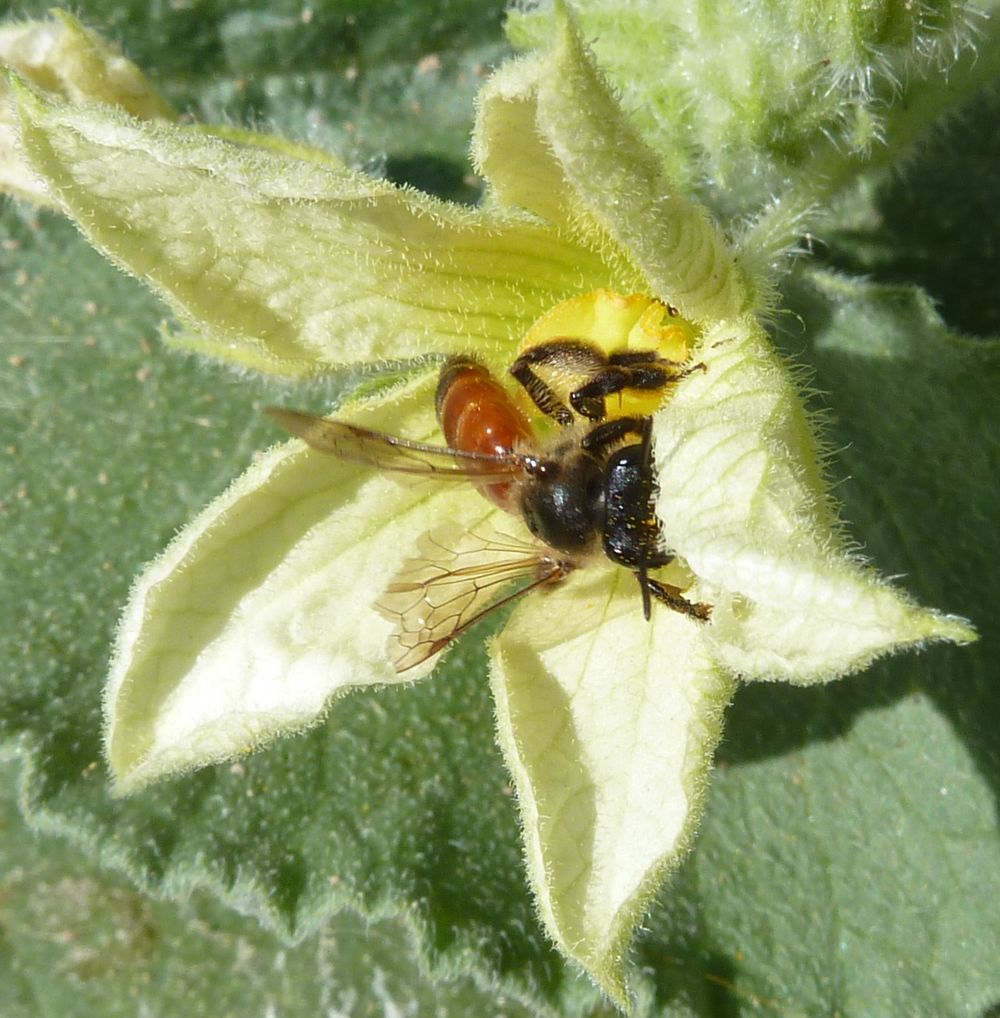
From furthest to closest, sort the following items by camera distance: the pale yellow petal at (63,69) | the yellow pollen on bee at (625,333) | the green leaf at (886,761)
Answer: the green leaf at (886,761) < the pale yellow petal at (63,69) < the yellow pollen on bee at (625,333)

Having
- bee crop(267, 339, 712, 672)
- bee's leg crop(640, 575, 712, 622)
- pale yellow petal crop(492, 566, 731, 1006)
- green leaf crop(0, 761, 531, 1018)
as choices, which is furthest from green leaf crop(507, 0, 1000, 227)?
green leaf crop(0, 761, 531, 1018)

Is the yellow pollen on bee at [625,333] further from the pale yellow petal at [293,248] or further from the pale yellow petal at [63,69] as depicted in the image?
the pale yellow petal at [63,69]

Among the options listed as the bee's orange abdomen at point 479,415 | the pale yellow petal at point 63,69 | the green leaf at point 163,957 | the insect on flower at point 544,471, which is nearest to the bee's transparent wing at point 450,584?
the insect on flower at point 544,471

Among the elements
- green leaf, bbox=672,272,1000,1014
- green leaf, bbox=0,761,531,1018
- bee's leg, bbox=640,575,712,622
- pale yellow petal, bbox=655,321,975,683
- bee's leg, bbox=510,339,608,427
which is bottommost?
green leaf, bbox=0,761,531,1018

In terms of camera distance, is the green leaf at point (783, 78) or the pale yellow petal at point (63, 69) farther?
the pale yellow petal at point (63, 69)

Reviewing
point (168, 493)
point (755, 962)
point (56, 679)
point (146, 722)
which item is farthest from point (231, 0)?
point (755, 962)

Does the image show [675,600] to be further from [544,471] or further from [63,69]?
[63,69]

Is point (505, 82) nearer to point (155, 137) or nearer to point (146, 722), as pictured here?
point (155, 137)

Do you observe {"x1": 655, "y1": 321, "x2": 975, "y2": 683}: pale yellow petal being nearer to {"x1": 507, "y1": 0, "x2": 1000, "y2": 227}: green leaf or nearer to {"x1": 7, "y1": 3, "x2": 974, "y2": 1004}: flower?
{"x1": 7, "y1": 3, "x2": 974, "y2": 1004}: flower
